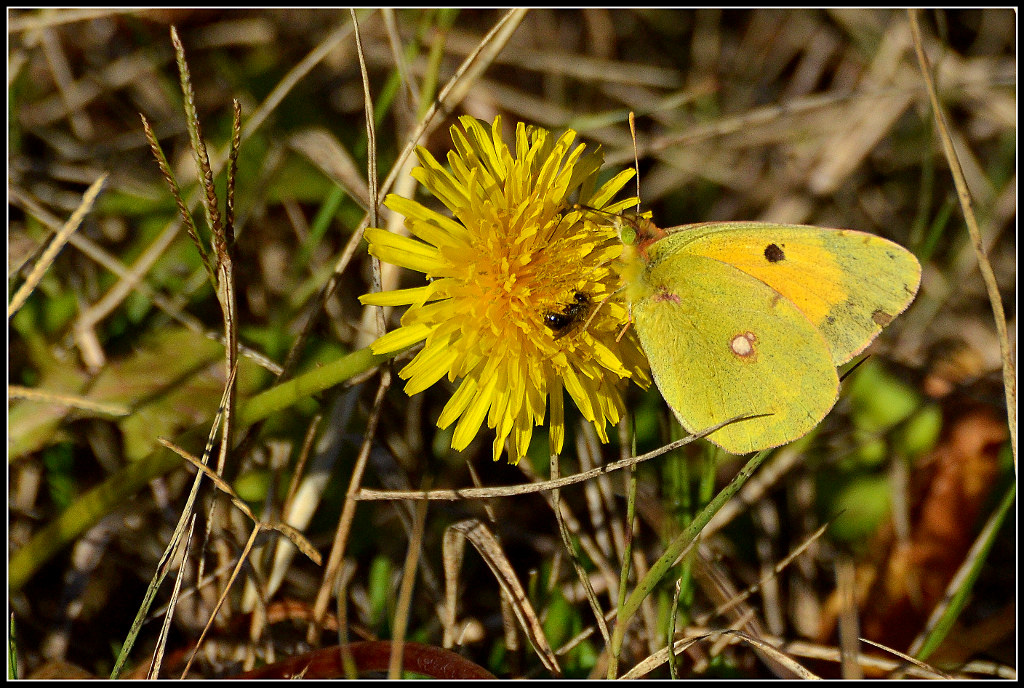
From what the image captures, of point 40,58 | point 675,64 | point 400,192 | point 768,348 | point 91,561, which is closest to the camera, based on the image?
point 768,348

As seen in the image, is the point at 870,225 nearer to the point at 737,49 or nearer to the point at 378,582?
the point at 737,49

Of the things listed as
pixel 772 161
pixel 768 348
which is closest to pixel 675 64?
pixel 772 161

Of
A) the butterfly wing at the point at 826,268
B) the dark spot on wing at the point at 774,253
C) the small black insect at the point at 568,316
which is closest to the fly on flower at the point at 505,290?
the small black insect at the point at 568,316

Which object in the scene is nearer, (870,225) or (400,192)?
(400,192)

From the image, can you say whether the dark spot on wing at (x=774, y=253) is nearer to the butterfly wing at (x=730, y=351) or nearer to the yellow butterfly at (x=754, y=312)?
the yellow butterfly at (x=754, y=312)

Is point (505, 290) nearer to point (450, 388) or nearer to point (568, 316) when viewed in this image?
point (568, 316)

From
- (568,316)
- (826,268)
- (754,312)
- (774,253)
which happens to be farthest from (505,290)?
(826,268)
